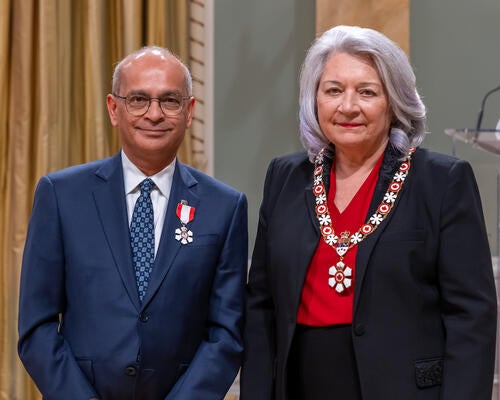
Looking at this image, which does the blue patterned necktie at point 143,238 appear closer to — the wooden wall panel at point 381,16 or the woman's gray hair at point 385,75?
the woman's gray hair at point 385,75

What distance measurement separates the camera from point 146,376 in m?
2.43

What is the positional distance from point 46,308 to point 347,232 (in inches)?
32.1

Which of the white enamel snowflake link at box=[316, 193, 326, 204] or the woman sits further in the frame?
the white enamel snowflake link at box=[316, 193, 326, 204]

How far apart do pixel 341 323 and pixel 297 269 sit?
0.17 m

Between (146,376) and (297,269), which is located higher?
(297,269)

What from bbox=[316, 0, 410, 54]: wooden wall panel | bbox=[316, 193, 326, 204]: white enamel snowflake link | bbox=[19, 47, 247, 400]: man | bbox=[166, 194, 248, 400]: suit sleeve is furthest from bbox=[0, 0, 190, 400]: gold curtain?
bbox=[316, 193, 326, 204]: white enamel snowflake link

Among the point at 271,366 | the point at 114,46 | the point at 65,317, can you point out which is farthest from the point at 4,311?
the point at 271,366

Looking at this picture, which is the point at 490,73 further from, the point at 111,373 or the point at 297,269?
the point at 111,373

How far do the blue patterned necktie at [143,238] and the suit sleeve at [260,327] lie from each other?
11.0 inches

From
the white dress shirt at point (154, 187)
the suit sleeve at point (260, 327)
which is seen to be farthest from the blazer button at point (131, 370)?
the white dress shirt at point (154, 187)

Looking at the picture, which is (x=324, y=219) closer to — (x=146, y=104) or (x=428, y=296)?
(x=428, y=296)

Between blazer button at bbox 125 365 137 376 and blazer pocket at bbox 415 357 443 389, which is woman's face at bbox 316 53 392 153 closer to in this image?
blazer pocket at bbox 415 357 443 389

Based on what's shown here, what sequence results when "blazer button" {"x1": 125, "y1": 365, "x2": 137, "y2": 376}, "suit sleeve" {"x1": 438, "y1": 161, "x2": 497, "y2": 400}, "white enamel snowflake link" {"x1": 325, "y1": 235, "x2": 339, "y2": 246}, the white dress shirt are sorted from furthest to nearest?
the white dress shirt → "blazer button" {"x1": 125, "y1": 365, "x2": 137, "y2": 376} → "white enamel snowflake link" {"x1": 325, "y1": 235, "x2": 339, "y2": 246} → "suit sleeve" {"x1": 438, "y1": 161, "x2": 497, "y2": 400}

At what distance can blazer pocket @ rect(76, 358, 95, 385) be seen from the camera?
2424mm
